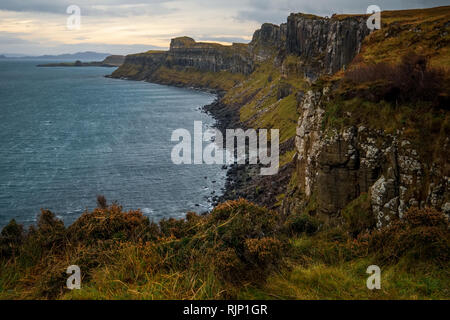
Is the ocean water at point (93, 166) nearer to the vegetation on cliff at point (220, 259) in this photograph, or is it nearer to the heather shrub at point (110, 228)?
the heather shrub at point (110, 228)

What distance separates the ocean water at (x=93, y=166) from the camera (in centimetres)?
4666

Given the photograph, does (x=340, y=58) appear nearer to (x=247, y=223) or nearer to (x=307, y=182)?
(x=307, y=182)

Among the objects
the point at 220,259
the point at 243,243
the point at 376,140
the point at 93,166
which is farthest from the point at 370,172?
the point at 93,166

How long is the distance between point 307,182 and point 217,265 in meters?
19.8

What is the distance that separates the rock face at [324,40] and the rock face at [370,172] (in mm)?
39888

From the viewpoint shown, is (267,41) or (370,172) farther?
(267,41)

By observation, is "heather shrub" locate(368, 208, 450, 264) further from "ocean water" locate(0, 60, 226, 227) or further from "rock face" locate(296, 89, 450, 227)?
"ocean water" locate(0, 60, 226, 227)

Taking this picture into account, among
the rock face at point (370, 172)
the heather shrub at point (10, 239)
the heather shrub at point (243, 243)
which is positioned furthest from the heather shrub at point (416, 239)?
the heather shrub at point (10, 239)

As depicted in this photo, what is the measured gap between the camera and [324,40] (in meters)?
84.2

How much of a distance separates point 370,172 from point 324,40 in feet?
236

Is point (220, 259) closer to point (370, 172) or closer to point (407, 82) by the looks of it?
point (370, 172)

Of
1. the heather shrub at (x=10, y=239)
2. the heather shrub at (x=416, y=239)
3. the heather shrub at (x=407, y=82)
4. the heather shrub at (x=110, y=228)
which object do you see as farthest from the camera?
the heather shrub at (x=407, y=82)

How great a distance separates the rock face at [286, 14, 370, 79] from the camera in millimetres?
61094
